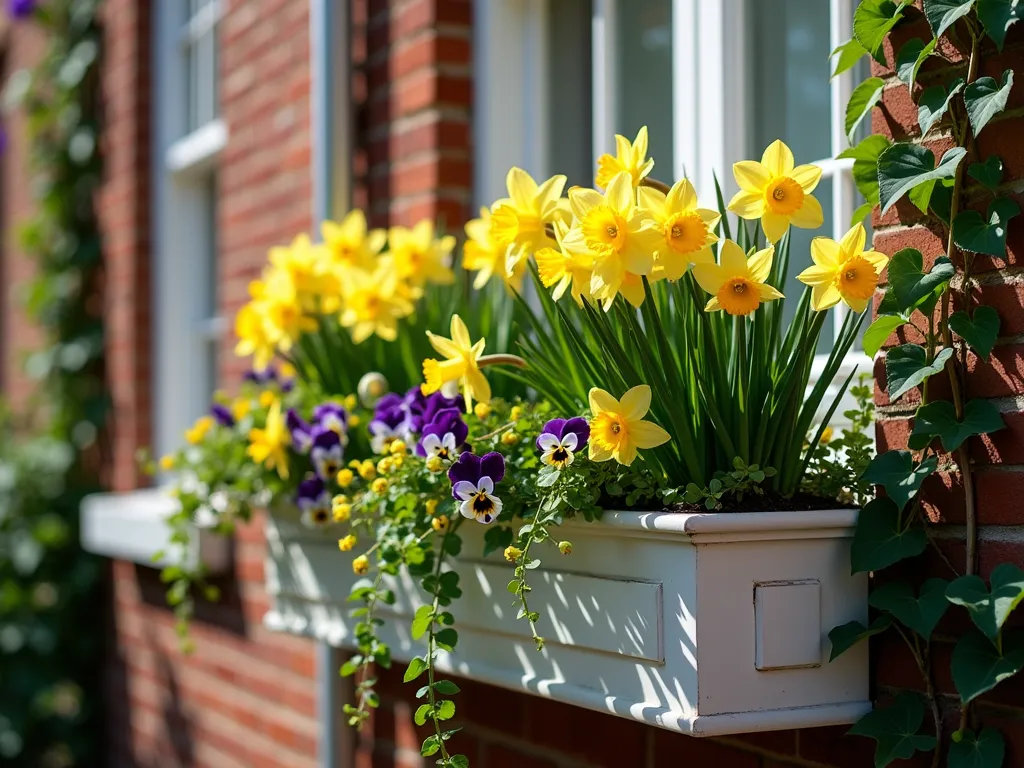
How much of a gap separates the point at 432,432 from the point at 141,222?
295cm

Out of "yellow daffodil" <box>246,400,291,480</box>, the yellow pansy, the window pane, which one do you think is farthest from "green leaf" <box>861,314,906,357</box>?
"yellow daffodil" <box>246,400,291,480</box>

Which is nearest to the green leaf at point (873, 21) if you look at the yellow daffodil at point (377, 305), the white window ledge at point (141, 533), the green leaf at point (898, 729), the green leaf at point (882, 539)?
the green leaf at point (882, 539)

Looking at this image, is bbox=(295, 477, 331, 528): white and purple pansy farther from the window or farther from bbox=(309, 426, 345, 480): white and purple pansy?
the window

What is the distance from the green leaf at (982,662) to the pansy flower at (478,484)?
598 mm

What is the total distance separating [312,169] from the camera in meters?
3.21

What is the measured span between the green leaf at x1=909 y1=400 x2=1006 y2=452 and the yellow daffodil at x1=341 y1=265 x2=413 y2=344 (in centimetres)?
110

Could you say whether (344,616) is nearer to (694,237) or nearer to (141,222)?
(694,237)

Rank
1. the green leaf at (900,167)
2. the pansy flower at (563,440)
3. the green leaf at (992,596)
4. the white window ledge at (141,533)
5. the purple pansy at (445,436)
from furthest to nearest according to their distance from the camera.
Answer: the white window ledge at (141,533)
the purple pansy at (445,436)
the pansy flower at (563,440)
the green leaf at (900,167)
the green leaf at (992,596)

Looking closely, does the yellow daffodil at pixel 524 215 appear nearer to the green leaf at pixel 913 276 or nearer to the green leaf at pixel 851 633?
the green leaf at pixel 913 276

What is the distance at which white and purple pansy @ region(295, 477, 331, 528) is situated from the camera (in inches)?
A: 88.4

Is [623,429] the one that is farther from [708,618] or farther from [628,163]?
[628,163]

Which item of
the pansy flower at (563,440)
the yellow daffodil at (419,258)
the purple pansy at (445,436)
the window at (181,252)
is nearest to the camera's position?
the pansy flower at (563,440)

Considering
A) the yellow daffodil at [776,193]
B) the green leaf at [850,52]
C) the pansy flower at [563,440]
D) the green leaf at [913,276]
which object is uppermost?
the green leaf at [850,52]

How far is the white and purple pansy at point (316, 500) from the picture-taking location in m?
2.24
